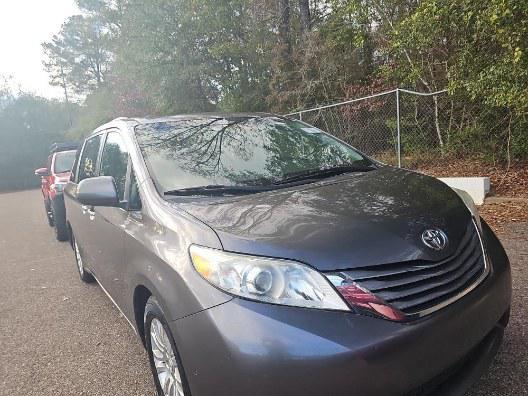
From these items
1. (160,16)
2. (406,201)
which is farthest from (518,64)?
(160,16)

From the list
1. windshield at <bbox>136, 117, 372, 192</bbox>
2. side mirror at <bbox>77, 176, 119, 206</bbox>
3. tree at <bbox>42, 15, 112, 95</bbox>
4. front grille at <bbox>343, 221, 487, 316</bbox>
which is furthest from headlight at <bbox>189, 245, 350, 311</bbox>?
tree at <bbox>42, 15, 112, 95</bbox>

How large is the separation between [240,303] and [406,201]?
104cm

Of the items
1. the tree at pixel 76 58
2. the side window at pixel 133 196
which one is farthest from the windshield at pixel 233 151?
the tree at pixel 76 58

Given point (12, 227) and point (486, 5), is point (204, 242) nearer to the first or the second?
point (486, 5)

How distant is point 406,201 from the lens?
2.38 m

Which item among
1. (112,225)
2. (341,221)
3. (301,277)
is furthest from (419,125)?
(301,277)

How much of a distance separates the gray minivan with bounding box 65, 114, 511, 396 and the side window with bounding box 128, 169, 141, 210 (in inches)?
0.5

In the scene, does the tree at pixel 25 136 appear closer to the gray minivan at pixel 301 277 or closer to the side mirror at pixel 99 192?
the side mirror at pixel 99 192

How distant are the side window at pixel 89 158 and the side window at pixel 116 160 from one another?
38 cm

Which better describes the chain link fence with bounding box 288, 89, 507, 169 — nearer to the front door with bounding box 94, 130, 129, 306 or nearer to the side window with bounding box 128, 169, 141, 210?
the front door with bounding box 94, 130, 129, 306

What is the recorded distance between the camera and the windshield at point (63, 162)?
8719 millimetres

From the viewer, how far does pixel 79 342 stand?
367cm

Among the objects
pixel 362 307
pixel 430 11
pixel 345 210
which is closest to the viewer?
pixel 362 307

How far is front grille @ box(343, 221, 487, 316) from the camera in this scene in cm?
187
